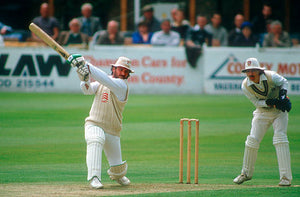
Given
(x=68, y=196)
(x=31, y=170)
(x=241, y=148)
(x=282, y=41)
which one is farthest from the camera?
(x=282, y=41)

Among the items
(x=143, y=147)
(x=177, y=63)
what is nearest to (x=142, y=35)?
(x=177, y=63)

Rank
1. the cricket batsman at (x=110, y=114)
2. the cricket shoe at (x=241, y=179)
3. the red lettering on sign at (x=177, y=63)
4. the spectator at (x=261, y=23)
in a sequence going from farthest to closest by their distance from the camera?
the spectator at (x=261, y=23) < the red lettering on sign at (x=177, y=63) < the cricket shoe at (x=241, y=179) < the cricket batsman at (x=110, y=114)

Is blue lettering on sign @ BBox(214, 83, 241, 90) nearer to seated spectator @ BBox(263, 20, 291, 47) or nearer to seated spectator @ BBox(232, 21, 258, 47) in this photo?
seated spectator @ BBox(232, 21, 258, 47)

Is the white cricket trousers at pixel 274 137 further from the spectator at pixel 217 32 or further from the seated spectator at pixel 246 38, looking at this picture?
the spectator at pixel 217 32

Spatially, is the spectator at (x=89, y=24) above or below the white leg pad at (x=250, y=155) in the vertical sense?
above

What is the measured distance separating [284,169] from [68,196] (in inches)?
117

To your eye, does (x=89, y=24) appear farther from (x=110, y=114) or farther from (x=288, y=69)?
(x=110, y=114)

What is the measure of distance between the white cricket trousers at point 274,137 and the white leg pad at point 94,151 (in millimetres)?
2085

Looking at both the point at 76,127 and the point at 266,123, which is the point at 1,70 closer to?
the point at 76,127

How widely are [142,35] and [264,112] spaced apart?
13197mm

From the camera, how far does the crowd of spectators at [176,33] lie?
67.3 feet

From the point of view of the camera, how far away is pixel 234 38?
20.7 m

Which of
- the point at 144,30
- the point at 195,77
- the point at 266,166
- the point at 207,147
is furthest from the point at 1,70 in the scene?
the point at 266,166

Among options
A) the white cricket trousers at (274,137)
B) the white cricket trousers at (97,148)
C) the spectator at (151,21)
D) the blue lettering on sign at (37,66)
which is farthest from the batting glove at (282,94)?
the spectator at (151,21)
